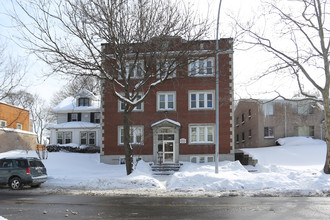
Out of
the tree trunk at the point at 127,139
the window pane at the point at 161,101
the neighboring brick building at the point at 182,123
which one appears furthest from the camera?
the window pane at the point at 161,101

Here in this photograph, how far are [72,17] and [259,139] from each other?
78.6 ft

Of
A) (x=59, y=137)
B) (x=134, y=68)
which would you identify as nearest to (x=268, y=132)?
(x=134, y=68)

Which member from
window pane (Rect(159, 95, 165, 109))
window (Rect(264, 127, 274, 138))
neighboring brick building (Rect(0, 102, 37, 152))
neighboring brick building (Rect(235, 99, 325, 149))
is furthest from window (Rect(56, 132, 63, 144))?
window (Rect(264, 127, 274, 138))

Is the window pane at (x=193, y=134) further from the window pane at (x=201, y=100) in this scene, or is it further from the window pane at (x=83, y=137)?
the window pane at (x=83, y=137)

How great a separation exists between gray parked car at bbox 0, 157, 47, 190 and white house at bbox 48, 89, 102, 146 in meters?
17.5

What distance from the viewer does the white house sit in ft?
110

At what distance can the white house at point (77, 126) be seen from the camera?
33594 millimetres

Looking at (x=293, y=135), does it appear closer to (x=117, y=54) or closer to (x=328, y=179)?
(x=328, y=179)

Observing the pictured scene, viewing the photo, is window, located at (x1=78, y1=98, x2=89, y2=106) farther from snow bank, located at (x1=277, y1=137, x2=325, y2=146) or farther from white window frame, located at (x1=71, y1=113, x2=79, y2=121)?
snow bank, located at (x1=277, y1=137, x2=325, y2=146)

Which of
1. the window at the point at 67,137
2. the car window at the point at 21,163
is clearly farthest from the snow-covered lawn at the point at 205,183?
the window at the point at 67,137

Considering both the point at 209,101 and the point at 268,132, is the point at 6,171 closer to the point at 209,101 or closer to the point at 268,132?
the point at 209,101

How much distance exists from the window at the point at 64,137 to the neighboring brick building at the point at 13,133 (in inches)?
182

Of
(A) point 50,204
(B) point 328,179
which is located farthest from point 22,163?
(B) point 328,179

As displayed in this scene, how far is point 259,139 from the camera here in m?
32.3
